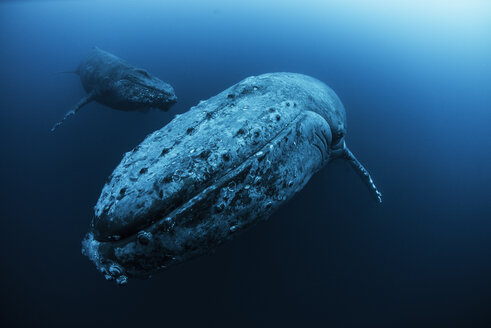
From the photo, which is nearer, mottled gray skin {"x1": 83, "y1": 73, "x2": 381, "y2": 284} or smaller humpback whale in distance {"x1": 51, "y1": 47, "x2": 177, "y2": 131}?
mottled gray skin {"x1": 83, "y1": 73, "x2": 381, "y2": 284}

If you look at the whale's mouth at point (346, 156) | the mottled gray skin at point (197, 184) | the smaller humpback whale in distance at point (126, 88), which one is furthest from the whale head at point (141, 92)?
the whale's mouth at point (346, 156)

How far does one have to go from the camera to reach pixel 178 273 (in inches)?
218

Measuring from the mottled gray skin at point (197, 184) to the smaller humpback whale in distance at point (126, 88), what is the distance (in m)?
3.27

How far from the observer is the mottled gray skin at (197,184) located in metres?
2.43

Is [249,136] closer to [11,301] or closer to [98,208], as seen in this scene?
[98,208]

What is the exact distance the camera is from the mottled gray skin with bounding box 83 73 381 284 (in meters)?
2.43

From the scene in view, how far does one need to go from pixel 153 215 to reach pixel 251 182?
111 centimetres

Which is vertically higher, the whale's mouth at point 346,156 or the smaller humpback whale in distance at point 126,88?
the smaller humpback whale in distance at point 126,88

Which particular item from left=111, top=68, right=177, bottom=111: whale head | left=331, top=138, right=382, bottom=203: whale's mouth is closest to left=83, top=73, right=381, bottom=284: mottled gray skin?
left=331, top=138, right=382, bottom=203: whale's mouth

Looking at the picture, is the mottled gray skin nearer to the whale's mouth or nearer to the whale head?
the whale's mouth

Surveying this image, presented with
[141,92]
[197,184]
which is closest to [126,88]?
[141,92]

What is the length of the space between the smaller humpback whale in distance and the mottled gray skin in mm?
3273

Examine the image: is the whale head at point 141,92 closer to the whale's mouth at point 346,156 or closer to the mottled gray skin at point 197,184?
the mottled gray skin at point 197,184

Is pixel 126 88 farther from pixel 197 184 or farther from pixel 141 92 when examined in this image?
pixel 197 184
